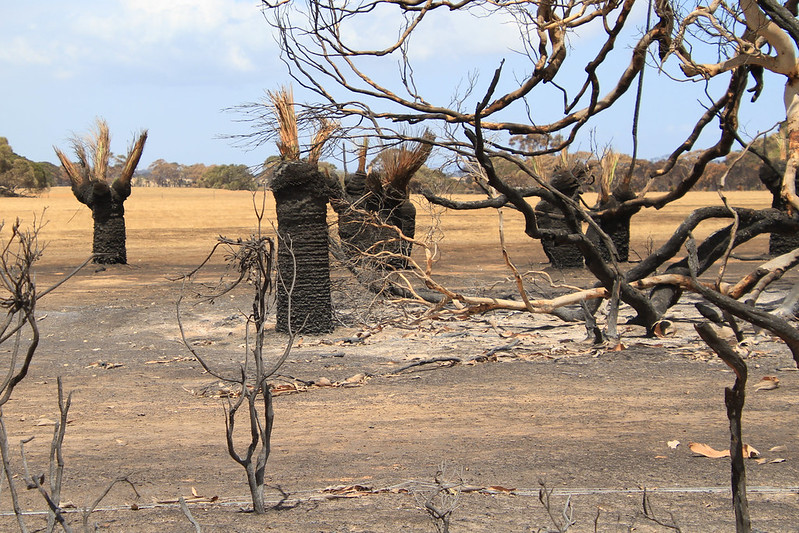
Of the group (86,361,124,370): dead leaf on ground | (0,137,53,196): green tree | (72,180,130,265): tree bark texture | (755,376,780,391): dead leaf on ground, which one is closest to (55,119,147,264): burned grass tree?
(72,180,130,265): tree bark texture

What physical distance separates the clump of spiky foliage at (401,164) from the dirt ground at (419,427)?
3751mm

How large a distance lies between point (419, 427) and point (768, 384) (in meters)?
3.40

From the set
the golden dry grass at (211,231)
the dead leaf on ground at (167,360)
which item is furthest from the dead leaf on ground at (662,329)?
the golden dry grass at (211,231)

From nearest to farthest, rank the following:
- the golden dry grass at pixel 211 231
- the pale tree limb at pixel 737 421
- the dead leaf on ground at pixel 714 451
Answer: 1. the pale tree limb at pixel 737 421
2. the dead leaf on ground at pixel 714 451
3. the golden dry grass at pixel 211 231

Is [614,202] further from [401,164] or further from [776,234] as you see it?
[401,164]

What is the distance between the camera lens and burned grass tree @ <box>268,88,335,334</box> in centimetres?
1164

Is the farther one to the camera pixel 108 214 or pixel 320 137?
pixel 108 214

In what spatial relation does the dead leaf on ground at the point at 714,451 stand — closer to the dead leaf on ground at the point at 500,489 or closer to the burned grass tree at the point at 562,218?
the dead leaf on ground at the point at 500,489

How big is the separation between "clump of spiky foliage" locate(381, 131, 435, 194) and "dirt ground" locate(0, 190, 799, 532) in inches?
148

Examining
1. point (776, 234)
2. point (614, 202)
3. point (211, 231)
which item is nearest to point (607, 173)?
point (614, 202)

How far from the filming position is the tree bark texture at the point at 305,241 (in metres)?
11.7

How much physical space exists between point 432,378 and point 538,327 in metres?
3.41

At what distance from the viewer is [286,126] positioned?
11.5 m

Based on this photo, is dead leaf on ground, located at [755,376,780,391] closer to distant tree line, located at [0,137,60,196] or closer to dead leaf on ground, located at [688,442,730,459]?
dead leaf on ground, located at [688,442,730,459]
